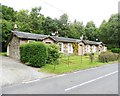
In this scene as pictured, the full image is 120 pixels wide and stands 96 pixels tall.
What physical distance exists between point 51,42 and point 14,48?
7.07m

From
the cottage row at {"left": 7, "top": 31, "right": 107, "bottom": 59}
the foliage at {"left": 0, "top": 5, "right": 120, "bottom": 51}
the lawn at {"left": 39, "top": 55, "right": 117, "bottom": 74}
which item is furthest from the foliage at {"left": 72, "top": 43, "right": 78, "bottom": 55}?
the lawn at {"left": 39, "top": 55, "right": 117, "bottom": 74}

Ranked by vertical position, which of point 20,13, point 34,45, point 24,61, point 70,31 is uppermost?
point 20,13

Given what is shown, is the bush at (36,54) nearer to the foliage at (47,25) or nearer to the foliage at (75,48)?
the foliage at (75,48)

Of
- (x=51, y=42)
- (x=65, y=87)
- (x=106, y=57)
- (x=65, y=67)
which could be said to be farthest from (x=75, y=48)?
(x=65, y=87)

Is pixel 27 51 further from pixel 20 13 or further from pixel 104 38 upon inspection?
pixel 104 38

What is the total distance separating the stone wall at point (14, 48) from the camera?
3461 centimetres

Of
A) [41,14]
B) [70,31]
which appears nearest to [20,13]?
[41,14]

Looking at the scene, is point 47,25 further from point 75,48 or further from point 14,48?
point 14,48

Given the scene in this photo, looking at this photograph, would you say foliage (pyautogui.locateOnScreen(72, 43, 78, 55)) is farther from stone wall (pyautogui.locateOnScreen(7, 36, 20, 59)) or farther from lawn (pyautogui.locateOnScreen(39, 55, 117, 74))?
lawn (pyautogui.locateOnScreen(39, 55, 117, 74))

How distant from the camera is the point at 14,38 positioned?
35.2 metres

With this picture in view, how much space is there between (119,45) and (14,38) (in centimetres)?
4468

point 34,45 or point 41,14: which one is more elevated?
point 41,14

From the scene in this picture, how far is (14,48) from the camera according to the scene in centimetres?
3559

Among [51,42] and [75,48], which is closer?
[51,42]
